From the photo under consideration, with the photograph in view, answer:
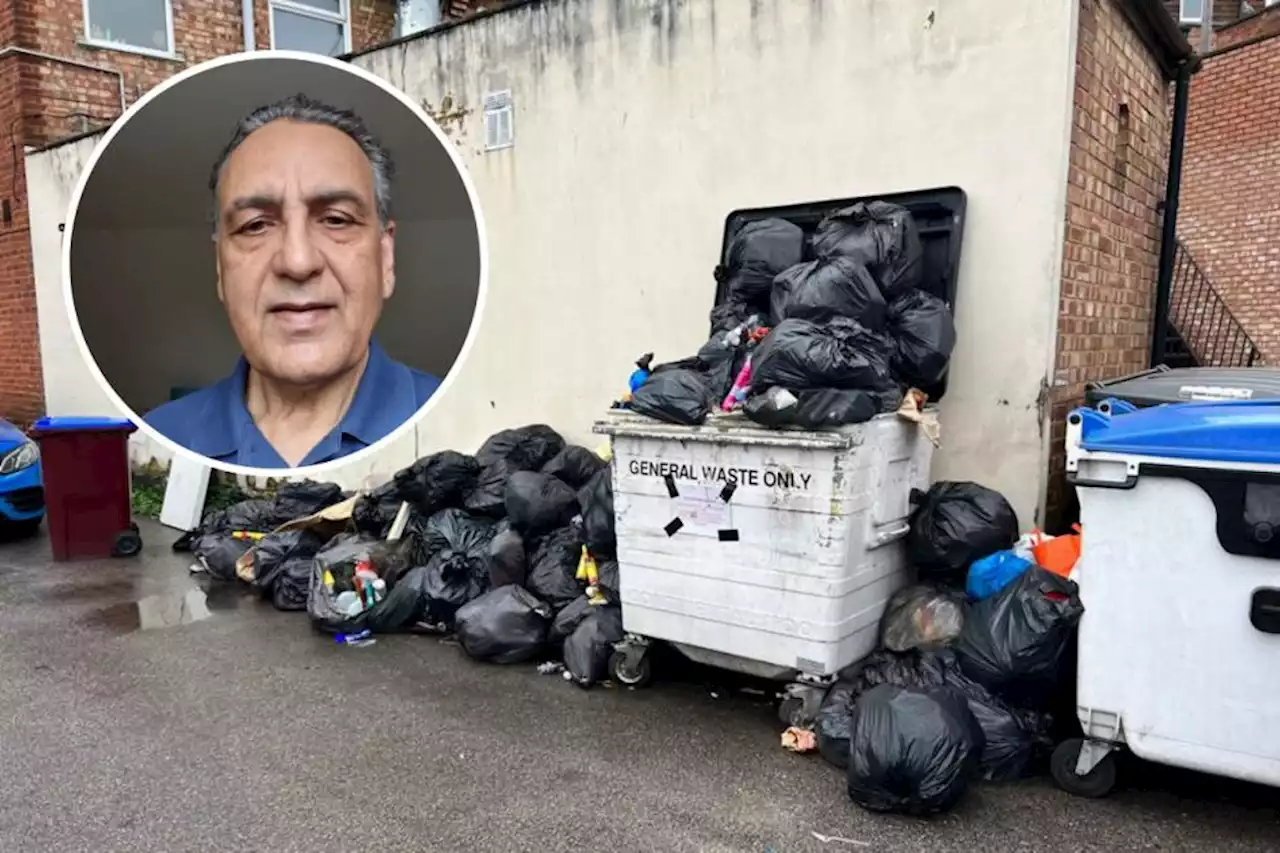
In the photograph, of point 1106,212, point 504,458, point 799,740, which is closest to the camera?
point 799,740

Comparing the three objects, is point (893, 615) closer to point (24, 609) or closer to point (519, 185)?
point (519, 185)

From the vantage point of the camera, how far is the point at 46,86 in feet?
28.6

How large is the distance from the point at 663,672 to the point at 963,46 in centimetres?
304

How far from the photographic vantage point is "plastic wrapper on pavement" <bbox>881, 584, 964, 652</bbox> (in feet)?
11.3

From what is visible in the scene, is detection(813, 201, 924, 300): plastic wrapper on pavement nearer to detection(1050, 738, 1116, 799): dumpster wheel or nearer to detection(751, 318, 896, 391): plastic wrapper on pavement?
detection(751, 318, 896, 391): plastic wrapper on pavement

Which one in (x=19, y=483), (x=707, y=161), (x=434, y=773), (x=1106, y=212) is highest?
(x=707, y=161)

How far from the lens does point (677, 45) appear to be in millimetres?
5117

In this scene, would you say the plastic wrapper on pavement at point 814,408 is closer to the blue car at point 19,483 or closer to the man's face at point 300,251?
the man's face at point 300,251

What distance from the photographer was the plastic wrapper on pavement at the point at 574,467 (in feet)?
17.5

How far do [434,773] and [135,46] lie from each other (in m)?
8.77

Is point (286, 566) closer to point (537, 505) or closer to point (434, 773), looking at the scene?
point (537, 505)

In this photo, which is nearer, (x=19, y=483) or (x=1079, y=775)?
(x=1079, y=775)

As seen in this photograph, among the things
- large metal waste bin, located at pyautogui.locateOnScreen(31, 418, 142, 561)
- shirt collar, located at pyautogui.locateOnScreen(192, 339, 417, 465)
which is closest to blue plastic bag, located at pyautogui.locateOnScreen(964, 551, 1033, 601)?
shirt collar, located at pyautogui.locateOnScreen(192, 339, 417, 465)

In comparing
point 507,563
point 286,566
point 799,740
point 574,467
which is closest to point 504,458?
point 574,467
